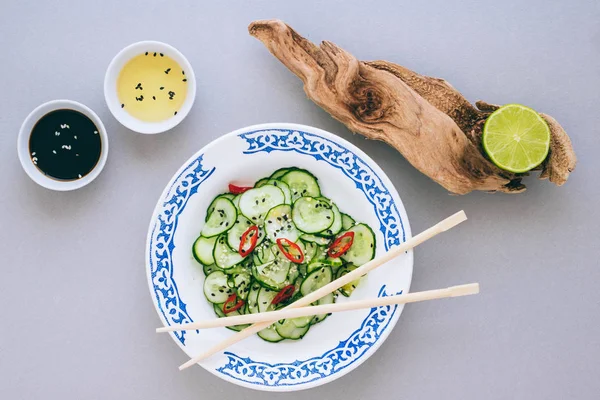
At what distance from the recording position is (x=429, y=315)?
273 cm

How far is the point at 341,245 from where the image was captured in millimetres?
2555

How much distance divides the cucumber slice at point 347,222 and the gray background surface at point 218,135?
12.0 inches

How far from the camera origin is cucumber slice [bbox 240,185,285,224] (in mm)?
2566

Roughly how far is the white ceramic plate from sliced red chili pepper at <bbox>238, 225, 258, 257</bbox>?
0.24 meters

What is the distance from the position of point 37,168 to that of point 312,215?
1.26 meters

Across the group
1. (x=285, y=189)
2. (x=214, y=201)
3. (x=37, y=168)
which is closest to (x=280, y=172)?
(x=285, y=189)

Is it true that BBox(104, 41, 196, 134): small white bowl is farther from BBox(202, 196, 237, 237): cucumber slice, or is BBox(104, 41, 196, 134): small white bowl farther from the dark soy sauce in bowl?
BBox(202, 196, 237, 237): cucumber slice

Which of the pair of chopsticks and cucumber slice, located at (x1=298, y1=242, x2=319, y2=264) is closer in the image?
the pair of chopsticks

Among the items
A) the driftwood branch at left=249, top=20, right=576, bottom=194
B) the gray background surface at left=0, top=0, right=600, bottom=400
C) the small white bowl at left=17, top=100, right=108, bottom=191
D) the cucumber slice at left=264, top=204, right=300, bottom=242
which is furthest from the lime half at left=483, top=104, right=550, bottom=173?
the small white bowl at left=17, top=100, right=108, bottom=191

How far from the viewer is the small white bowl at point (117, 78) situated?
8.39 feet

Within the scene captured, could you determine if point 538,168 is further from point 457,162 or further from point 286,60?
point 286,60

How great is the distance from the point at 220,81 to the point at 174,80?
22cm

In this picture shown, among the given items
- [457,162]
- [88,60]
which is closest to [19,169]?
[88,60]

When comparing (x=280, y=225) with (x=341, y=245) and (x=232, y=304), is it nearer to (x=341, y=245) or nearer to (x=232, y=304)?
(x=341, y=245)
